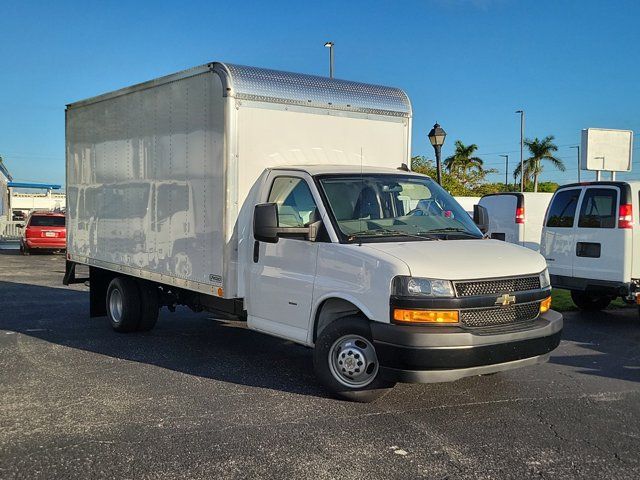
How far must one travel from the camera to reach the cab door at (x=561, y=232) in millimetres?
10109

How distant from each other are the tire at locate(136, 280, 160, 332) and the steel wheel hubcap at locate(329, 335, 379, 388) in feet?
12.6

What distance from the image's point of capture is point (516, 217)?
16391 mm

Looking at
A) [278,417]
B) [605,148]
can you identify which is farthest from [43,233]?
A: [278,417]

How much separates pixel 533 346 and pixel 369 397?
1428 mm

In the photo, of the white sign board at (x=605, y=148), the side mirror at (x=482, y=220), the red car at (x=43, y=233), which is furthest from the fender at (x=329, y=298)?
the red car at (x=43, y=233)

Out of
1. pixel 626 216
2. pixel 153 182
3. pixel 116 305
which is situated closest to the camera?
pixel 153 182

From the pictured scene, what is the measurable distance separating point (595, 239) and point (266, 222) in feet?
19.9

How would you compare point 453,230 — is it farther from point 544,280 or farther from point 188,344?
point 188,344

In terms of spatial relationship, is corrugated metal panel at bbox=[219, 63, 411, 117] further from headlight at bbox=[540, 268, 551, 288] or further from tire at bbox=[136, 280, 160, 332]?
tire at bbox=[136, 280, 160, 332]

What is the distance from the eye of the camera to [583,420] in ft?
17.1

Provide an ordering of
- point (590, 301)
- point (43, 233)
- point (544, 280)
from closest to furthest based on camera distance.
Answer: point (544, 280) < point (590, 301) < point (43, 233)

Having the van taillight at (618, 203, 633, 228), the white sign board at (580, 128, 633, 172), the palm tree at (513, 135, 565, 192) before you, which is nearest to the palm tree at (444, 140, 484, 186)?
the palm tree at (513, 135, 565, 192)

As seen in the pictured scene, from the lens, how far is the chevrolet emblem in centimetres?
517

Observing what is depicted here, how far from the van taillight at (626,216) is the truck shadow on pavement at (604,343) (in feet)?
4.99
